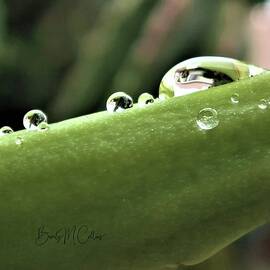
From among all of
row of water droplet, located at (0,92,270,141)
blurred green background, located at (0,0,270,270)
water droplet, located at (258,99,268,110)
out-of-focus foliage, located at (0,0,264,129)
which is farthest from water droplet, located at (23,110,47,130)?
out-of-focus foliage, located at (0,0,264,129)

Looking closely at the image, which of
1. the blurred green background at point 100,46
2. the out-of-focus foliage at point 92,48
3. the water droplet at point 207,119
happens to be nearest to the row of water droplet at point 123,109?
the water droplet at point 207,119

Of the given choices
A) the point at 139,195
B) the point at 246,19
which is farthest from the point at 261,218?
the point at 246,19

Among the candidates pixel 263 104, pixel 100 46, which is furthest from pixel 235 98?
pixel 100 46

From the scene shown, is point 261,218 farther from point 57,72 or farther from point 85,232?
point 57,72

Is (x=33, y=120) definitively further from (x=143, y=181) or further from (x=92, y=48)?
(x=92, y=48)

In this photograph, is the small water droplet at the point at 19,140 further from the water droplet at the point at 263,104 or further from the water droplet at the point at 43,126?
the water droplet at the point at 263,104

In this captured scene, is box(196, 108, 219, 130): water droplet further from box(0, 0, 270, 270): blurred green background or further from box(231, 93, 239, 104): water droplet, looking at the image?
box(0, 0, 270, 270): blurred green background
